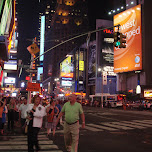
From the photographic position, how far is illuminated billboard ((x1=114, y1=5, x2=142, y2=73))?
180 feet

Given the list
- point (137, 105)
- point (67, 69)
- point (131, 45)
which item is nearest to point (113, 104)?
point (137, 105)

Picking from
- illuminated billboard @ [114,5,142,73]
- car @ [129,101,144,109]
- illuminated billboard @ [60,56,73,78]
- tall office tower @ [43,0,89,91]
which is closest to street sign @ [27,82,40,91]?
car @ [129,101,144,109]

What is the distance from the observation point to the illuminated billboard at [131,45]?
54734 millimetres

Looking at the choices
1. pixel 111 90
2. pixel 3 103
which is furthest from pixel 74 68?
pixel 3 103

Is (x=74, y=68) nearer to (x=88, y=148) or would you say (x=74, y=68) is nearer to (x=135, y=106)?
(x=135, y=106)

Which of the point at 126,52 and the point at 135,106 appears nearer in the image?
the point at 135,106

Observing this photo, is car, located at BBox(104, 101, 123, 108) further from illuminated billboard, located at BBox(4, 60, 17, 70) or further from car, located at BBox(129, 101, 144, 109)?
illuminated billboard, located at BBox(4, 60, 17, 70)

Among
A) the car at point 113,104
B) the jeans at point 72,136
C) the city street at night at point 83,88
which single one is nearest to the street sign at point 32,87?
the city street at night at point 83,88

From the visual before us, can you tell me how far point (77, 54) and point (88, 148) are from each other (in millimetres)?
90139

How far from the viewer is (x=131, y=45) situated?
2228 inches

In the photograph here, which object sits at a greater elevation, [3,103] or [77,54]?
[77,54]

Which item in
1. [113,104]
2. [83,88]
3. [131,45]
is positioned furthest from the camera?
[83,88]

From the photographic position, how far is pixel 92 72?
85688mm

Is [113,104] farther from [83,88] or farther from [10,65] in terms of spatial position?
[83,88]
